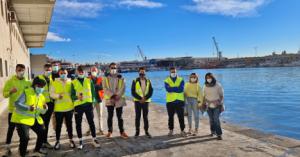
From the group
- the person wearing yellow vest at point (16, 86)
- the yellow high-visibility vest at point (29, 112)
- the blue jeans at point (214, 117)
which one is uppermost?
the person wearing yellow vest at point (16, 86)

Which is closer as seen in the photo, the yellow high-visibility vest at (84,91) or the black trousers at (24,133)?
the black trousers at (24,133)

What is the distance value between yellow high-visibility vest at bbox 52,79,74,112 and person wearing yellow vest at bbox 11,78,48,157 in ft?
1.84

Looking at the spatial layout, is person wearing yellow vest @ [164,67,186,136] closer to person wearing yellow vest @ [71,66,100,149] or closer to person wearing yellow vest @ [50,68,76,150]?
person wearing yellow vest @ [71,66,100,149]

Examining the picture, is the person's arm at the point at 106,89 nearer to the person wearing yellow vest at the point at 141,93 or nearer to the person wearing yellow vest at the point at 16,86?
the person wearing yellow vest at the point at 141,93

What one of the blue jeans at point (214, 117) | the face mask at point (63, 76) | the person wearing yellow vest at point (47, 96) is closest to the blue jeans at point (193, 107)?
the blue jeans at point (214, 117)

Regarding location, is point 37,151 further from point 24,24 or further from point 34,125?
point 24,24

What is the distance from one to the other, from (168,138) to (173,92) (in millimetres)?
1230

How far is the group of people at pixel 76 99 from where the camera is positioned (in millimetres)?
5926

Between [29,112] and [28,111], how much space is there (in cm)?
3

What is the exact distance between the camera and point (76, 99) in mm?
6852

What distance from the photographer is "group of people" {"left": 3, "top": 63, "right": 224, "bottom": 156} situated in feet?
19.4

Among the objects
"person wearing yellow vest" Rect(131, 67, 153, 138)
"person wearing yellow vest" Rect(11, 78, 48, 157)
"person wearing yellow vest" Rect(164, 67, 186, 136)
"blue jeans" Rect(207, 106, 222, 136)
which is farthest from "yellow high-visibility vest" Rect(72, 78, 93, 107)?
"blue jeans" Rect(207, 106, 222, 136)

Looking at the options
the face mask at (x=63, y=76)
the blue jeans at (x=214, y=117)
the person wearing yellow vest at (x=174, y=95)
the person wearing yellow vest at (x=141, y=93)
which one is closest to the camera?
the face mask at (x=63, y=76)

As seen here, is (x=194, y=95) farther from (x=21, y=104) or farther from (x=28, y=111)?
(x=21, y=104)
